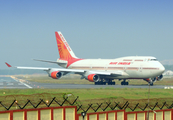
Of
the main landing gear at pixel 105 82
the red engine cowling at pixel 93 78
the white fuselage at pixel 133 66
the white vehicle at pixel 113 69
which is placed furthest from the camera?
the main landing gear at pixel 105 82

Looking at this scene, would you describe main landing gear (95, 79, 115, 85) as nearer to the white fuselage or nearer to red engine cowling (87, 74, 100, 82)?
the white fuselage

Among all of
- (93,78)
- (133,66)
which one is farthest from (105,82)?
(133,66)

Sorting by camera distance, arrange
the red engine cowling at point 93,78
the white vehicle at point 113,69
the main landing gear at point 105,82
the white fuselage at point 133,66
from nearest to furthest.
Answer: the white fuselage at point 133,66 → the white vehicle at point 113,69 → the red engine cowling at point 93,78 → the main landing gear at point 105,82

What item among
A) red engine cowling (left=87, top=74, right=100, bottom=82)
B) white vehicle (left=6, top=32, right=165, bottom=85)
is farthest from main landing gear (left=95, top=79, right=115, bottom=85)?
red engine cowling (left=87, top=74, right=100, bottom=82)

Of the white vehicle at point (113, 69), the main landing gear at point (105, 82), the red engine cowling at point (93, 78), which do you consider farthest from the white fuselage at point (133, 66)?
the red engine cowling at point (93, 78)

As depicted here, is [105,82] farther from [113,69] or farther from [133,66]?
[133,66]

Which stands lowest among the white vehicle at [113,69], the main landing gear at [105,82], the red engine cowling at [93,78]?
the main landing gear at [105,82]

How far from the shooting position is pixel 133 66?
7669 centimetres

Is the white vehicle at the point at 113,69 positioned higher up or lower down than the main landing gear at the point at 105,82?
higher up

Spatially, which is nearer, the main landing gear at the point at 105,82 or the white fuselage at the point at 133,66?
the white fuselage at the point at 133,66

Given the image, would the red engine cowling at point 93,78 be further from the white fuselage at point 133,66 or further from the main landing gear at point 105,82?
the white fuselage at point 133,66

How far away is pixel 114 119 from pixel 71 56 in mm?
63845

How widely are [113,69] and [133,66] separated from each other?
619cm

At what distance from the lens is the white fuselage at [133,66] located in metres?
73.9
